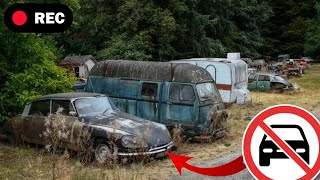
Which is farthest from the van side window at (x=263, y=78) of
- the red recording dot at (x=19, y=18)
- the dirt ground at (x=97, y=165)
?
the red recording dot at (x=19, y=18)

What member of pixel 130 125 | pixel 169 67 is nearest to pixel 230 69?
pixel 169 67

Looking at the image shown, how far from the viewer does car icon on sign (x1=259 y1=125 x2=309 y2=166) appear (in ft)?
5.24

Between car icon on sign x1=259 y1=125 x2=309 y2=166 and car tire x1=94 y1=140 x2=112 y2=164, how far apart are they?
7.96 meters

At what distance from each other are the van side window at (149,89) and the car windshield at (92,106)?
253 centimetres

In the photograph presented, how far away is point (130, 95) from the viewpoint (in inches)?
550

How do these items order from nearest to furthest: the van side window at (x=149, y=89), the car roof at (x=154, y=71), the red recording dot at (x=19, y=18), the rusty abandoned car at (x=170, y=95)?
the red recording dot at (x=19, y=18) → the rusty abandoned car at (x=170, y=95) → the car roof at (x=154, y=71) → the van side window at (x=149, y=89)

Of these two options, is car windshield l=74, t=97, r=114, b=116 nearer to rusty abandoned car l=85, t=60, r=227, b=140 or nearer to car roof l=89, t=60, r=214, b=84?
rusty abandoned car l=85, t=60, r=227, b=140

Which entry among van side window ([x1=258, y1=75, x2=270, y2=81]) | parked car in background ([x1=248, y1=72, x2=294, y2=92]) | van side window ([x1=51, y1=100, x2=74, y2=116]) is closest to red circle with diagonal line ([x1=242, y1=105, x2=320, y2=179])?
van side window ([x1=51, y1=100, x2=74, y2=116])

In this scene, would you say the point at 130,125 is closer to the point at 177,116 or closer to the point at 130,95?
the point at 177,116

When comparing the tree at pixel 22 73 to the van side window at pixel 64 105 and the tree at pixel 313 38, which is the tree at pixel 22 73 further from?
the tree at pixel 313 38

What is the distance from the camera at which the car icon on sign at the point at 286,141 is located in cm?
160

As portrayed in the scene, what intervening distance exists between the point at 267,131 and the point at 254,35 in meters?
50.2

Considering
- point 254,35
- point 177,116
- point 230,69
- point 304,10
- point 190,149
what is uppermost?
point 304,10

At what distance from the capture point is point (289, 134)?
1599 millimetres
